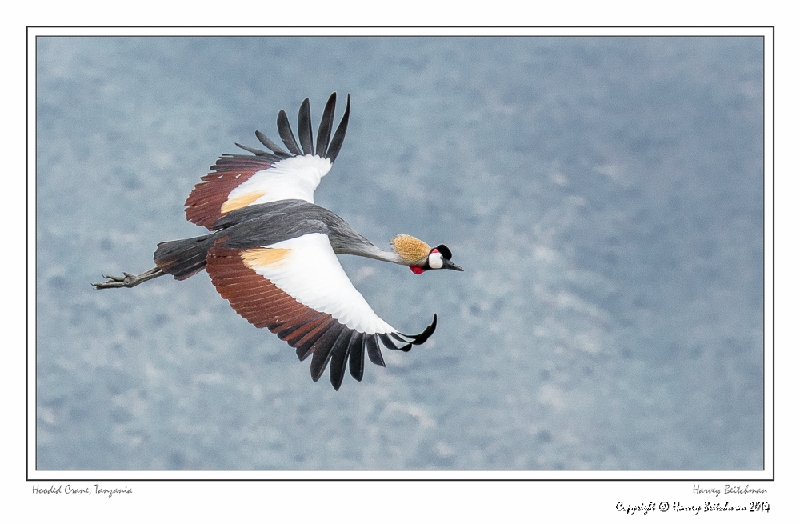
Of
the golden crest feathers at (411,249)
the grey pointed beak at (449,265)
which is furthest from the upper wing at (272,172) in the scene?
the grey pointed beak at (449,265)

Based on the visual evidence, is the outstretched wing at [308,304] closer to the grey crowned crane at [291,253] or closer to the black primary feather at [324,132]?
the grey crowned crane at [291,253]

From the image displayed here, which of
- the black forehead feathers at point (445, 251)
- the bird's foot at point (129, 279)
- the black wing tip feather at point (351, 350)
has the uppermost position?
the black forehead feathers at point (445, 251)

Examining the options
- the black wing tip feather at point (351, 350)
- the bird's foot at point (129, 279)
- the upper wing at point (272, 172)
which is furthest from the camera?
the upper wing at point (272, 172)

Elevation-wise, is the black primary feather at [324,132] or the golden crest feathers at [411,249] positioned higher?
the black primary feather at [324,132]

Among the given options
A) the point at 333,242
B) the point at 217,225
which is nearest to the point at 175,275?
the point at 217,225
